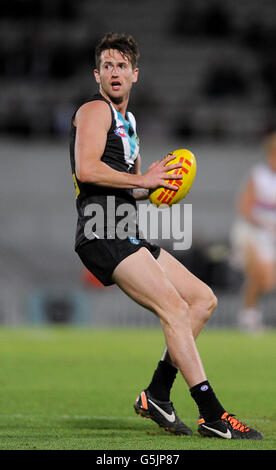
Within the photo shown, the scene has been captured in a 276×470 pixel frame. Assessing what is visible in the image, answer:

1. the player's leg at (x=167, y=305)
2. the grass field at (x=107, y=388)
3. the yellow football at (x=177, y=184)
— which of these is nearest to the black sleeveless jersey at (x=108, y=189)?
the yellow football at (x=177, y=184)

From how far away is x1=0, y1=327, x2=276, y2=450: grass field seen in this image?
5.57 meters

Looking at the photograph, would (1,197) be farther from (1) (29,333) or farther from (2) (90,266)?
(2) (90,266)

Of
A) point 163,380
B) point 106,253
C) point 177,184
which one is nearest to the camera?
point 106,253

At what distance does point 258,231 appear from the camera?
14398 mm

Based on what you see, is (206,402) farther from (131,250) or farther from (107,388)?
(107,388)

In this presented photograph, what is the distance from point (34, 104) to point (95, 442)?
851 inches

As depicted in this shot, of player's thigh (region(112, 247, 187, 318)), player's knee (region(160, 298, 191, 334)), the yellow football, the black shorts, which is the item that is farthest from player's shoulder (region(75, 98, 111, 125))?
player's knee (region(160, 298, 191, 334))

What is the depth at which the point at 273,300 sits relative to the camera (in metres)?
19.1

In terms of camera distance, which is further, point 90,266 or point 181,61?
point 181,61

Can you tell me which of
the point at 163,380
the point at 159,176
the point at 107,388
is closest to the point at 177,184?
the point at 159,176

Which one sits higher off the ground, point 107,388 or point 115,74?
point 115,74

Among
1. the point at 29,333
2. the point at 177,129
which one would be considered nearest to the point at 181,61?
the point at 177,129

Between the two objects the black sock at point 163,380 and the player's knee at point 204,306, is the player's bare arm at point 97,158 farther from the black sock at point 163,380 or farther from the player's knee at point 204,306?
the black sock at point 163,380

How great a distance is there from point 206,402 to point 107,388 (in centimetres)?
266
